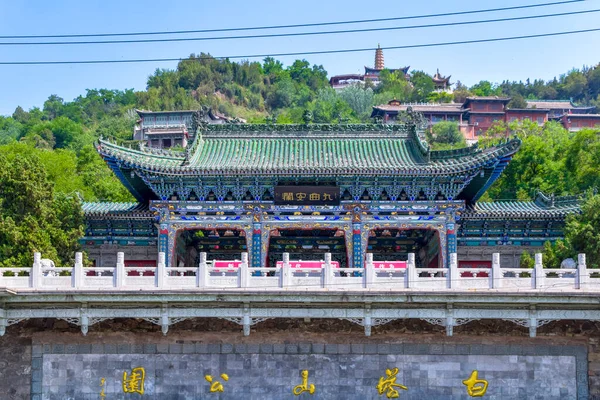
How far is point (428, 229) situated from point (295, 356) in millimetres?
9519

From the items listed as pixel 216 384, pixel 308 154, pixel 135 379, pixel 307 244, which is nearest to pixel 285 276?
pixel 216 384

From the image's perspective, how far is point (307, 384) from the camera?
2184 centimetres

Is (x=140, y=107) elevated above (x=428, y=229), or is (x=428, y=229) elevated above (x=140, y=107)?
(x=140, y=107)

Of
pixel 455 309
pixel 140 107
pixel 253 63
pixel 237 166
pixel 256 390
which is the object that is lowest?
pixel 256 390

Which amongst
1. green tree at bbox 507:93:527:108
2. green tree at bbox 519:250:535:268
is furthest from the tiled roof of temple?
green tree at bbox 507:93:527:108

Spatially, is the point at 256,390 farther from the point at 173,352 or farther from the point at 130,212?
the point at 130,212

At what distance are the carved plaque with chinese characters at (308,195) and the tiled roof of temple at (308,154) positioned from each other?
71 centimetres

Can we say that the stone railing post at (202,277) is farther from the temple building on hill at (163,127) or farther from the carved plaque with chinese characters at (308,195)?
the temple building on hill at (163,127)

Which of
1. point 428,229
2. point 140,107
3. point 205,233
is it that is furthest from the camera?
Answer: point 140,107

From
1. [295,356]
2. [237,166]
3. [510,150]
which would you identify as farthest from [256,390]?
[510,150]

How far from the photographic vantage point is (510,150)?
28.1 meters

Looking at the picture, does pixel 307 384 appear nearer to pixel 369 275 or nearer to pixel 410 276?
pixel 369 275

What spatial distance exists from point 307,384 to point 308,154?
10579 millimetres

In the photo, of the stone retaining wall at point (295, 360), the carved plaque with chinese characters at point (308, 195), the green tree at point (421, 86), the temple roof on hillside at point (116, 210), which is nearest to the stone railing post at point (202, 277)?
the stone retaining wall at point (295, 360)
